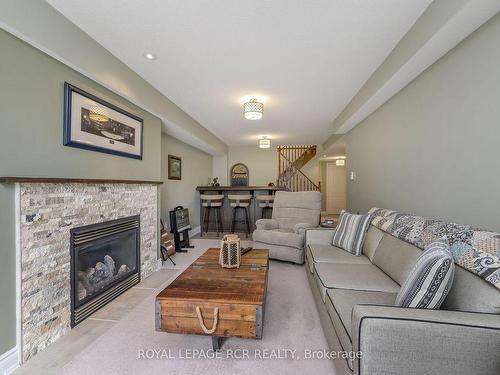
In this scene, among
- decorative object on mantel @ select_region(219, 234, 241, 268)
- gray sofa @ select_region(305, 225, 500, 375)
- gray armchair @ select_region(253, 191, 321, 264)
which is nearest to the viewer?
gray sofa @ select_region(305, 225, 500, 375)

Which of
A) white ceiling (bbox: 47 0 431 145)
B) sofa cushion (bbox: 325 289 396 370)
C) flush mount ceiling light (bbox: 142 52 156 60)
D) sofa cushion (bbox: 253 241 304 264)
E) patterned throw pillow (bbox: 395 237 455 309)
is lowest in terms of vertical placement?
sofa cushion (bbox: 253 241 304 264)

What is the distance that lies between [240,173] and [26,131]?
570 cm

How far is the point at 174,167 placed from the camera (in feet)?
14.6

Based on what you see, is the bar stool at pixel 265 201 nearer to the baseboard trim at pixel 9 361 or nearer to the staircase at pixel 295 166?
the staircase at pixel 295 166

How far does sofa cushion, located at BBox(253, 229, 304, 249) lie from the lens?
315 cm

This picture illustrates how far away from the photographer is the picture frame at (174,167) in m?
4.30

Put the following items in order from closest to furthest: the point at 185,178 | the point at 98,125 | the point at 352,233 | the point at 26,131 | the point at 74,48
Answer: the point at 26,131 → the point at 74,48 → the point at 98,125 → the point at 352,233 → the point at 185,178

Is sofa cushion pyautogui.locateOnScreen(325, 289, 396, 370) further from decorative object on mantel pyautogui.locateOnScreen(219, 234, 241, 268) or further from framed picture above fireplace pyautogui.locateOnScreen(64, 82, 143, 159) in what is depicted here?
framed picture above fireplace pyautogui.locateOnScreen(64, 82, 143, 159)

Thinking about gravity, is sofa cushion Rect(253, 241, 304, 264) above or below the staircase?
below

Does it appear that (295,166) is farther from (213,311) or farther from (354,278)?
(213,311)

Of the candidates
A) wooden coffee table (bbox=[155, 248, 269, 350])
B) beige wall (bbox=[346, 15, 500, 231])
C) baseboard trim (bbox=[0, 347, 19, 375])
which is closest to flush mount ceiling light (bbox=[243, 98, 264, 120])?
beige wall (bbox=[346, 15, 500, 231])

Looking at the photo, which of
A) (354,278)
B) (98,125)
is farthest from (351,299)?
(98,125)

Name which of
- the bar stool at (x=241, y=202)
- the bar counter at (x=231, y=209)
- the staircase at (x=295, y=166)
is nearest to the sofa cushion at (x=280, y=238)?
the bar stool at (x=241, y=202)

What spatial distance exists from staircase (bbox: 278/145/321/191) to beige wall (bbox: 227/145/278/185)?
23 cm
